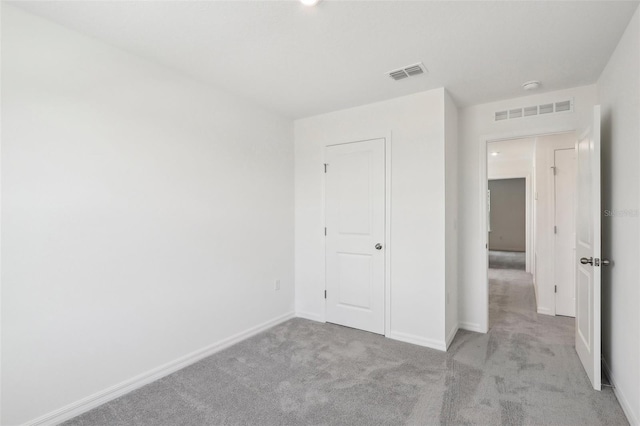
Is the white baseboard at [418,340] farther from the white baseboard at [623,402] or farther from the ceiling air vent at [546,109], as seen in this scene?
the ceiling air vent at [546,109]

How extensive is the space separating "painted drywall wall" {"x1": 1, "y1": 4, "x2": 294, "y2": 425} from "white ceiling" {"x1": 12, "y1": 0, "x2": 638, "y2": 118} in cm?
30

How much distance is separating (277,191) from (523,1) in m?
2.78

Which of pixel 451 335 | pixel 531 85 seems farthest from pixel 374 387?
pixel 531 85

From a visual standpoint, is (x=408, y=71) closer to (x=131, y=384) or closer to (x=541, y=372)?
(x=541, y=372)

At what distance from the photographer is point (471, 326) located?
11.7 ft

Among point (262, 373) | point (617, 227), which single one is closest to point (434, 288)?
point (617, 227)

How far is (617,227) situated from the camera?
2271 millimetres

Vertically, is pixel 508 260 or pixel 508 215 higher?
pixel 508 215

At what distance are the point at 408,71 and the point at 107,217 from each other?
262 centimetres

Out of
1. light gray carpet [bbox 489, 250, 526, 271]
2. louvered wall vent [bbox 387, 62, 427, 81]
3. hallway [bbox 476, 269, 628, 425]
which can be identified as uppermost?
louvered wall vent [bbox 387, 62, 427, 81]

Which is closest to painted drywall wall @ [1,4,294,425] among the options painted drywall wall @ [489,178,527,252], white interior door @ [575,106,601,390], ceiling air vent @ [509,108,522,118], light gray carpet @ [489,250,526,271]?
ceiling air vent @ [509,108,522,118]

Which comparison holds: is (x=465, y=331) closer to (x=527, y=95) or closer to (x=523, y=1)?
(x=527, y=95)

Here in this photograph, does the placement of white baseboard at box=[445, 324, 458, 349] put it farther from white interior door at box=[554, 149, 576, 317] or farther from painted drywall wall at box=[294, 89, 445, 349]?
white interior door at box=[554, 149, 576, 317]

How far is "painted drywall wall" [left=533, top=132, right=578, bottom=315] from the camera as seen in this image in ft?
13.3
